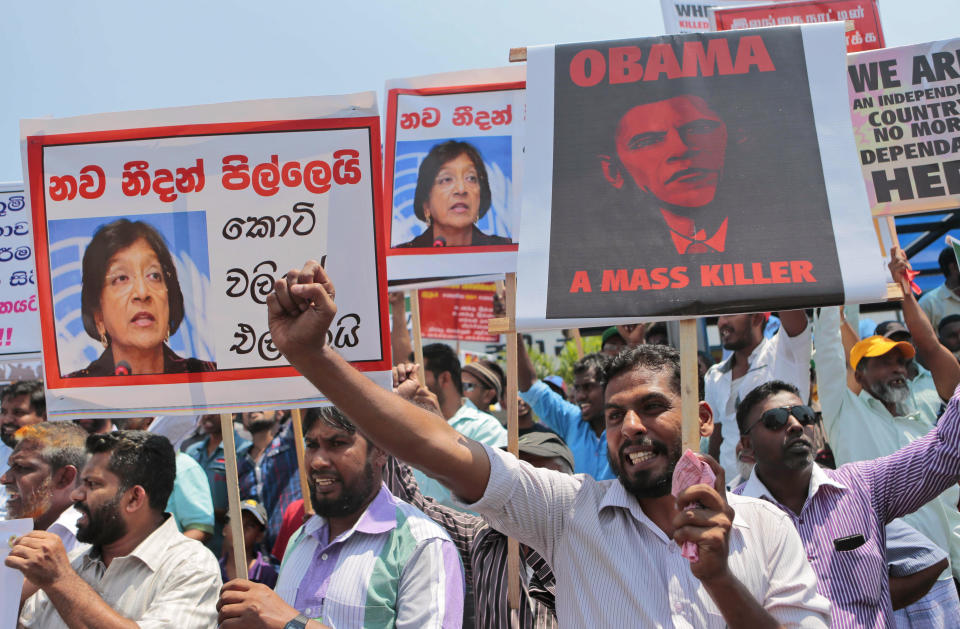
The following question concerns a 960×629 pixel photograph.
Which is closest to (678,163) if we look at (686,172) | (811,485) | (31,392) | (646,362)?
(686,172)

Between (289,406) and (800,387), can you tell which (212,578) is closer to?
(289,406)

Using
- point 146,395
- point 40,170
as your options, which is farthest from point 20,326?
point 146,395

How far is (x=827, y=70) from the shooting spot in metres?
2.65

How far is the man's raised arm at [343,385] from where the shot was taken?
210 cm

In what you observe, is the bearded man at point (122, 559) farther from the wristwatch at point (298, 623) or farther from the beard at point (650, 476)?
the beard at point (650, 476)

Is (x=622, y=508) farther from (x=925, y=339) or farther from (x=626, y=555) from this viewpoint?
(x=925, y=339)

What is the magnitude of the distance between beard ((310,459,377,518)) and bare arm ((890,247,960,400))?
8.59 ft

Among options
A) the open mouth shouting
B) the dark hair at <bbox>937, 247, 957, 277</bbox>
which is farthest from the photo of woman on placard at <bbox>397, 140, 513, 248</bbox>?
the dark hair at <bbox>937, 247, 957, 277</bbox>

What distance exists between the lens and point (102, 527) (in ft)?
11.5

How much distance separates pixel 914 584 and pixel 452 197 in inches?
112

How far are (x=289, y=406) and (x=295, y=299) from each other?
3.36 ft

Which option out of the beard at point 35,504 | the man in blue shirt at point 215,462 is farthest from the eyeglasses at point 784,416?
the man in blue shirt at point 215,462

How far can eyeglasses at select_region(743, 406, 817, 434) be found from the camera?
3.77 m

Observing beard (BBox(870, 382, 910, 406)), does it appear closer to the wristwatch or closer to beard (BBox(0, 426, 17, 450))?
the wristwatch
